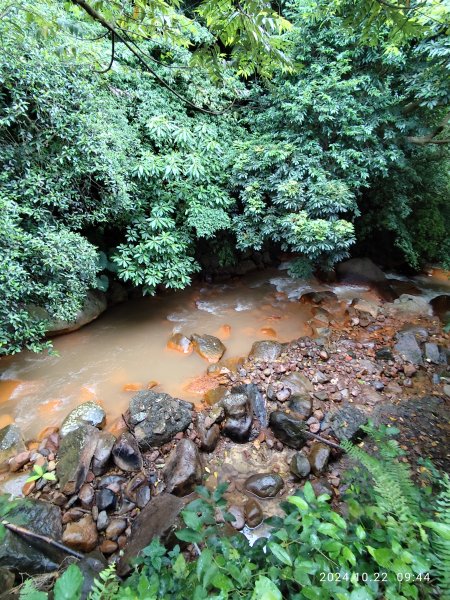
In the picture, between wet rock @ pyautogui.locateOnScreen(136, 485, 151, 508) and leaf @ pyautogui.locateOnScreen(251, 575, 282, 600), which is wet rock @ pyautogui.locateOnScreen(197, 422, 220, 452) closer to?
wet rock @ pyautogui.locateOnScreen(136, 485, 151, 508)

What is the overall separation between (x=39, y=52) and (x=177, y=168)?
2315 millimetres

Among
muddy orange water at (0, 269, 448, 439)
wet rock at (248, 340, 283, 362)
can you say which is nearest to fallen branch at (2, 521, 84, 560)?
muddy orange water at (0, 269, 448, 439)

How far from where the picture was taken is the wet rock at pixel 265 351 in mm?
5434

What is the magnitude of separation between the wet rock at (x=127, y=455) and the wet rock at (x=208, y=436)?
0.81 meters

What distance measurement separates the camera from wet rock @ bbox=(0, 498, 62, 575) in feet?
8.63

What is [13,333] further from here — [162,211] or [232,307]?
[232,307]

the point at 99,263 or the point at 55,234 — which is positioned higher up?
the point at 55,234

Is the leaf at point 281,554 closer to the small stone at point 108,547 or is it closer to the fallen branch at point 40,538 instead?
the fallen branch at point 40,538

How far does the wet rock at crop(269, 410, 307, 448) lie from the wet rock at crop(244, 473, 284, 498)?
21.5 inches

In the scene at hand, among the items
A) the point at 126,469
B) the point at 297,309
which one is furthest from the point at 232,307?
the point at 126,469

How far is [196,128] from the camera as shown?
19.7ft

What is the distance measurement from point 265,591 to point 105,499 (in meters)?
3.02

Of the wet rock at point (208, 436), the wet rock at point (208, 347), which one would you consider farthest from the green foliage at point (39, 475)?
the wet rock at point (208, 347)

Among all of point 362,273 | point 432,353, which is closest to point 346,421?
point 432,353
